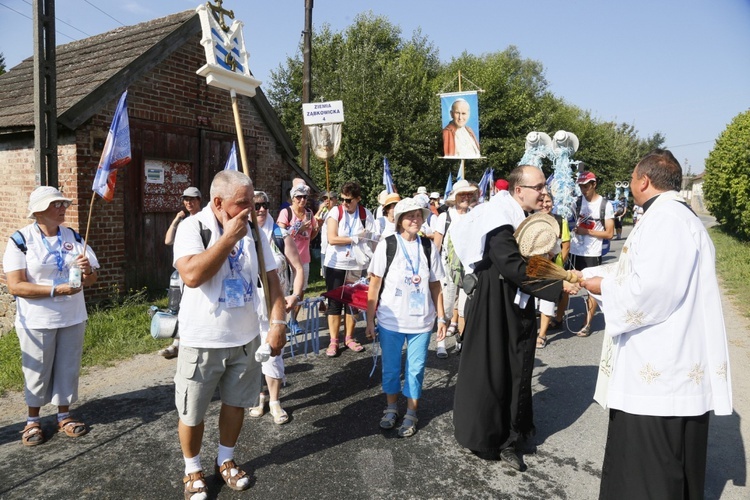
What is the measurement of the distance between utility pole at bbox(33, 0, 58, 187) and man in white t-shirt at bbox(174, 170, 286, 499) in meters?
4.52

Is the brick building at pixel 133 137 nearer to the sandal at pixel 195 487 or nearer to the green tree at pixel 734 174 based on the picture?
the sandal at pixel 195 487

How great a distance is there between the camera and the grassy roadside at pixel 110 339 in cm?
572

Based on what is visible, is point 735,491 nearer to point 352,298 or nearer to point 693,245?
point 693,245

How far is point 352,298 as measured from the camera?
5754 mm

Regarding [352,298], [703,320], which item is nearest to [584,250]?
[352,298]

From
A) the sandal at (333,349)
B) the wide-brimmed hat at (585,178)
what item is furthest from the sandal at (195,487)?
the wide-brimmed hat at (585,178)

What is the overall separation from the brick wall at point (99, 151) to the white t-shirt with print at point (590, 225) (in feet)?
22.5

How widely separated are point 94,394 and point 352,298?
269 cm

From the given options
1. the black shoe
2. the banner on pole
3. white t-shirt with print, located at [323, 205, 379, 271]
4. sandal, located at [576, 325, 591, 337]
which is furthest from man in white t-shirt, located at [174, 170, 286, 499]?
the banner on pole

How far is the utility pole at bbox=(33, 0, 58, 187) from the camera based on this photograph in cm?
643

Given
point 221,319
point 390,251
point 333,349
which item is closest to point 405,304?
point 390,251

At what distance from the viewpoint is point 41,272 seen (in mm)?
4039

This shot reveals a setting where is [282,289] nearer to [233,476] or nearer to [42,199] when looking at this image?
[233,476]

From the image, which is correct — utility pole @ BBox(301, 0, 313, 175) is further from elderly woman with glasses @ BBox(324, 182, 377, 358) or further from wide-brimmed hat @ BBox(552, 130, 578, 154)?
elderly woman with glasses @ BBox(324, 182, 377, 358)
